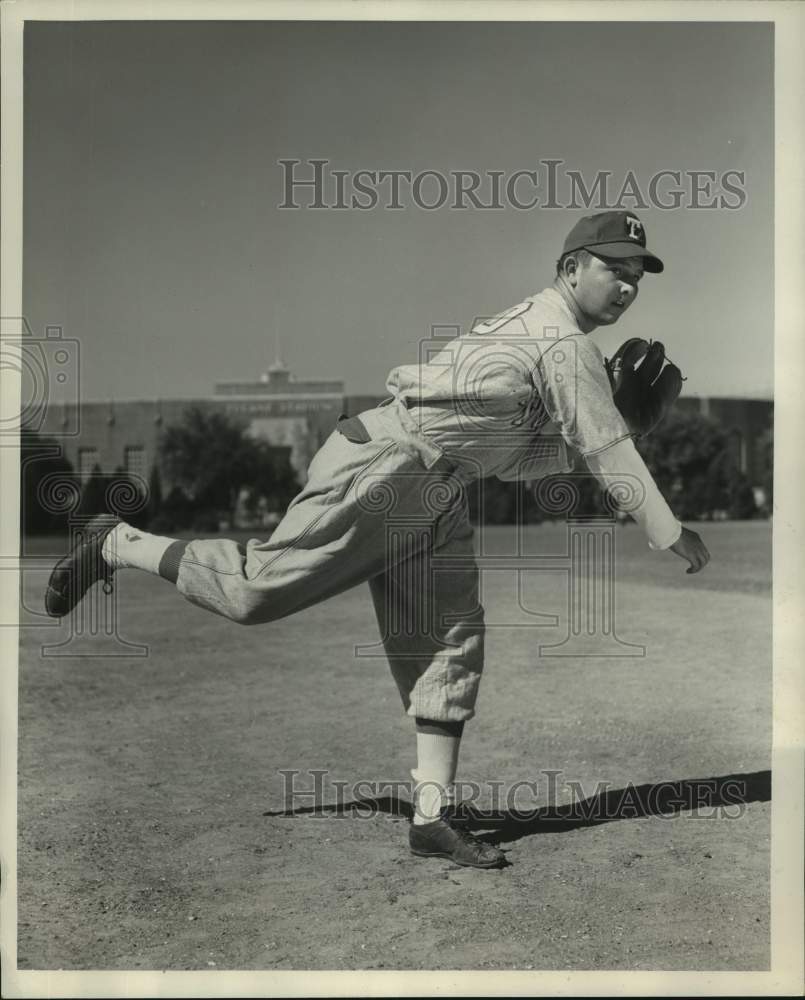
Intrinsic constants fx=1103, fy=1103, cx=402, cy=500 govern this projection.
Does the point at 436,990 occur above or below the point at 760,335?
below

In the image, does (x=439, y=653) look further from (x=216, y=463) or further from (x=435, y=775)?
(x=216, y=463)

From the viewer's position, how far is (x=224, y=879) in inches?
120

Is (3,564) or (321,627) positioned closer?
(3,564)

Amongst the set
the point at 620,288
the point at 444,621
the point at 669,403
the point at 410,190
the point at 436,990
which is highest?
the point at 410,190

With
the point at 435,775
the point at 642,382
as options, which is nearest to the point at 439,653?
the point at 435,775

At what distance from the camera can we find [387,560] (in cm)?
316

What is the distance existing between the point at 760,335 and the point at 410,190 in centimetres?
142

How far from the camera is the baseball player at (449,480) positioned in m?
2.91

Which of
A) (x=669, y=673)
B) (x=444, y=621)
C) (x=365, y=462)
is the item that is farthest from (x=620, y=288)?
(x=669, y=673)

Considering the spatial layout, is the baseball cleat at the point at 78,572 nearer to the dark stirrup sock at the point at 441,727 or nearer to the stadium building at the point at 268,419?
the stadium building at the point at 268,419

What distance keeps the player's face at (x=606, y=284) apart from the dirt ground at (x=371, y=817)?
1548 mm

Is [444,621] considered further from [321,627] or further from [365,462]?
[321,627]

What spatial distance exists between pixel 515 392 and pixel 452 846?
4.26 ft

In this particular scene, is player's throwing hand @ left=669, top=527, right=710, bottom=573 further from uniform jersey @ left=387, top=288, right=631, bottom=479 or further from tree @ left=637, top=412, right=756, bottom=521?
tree @ left=637, top=412, right=756, bottom=521
